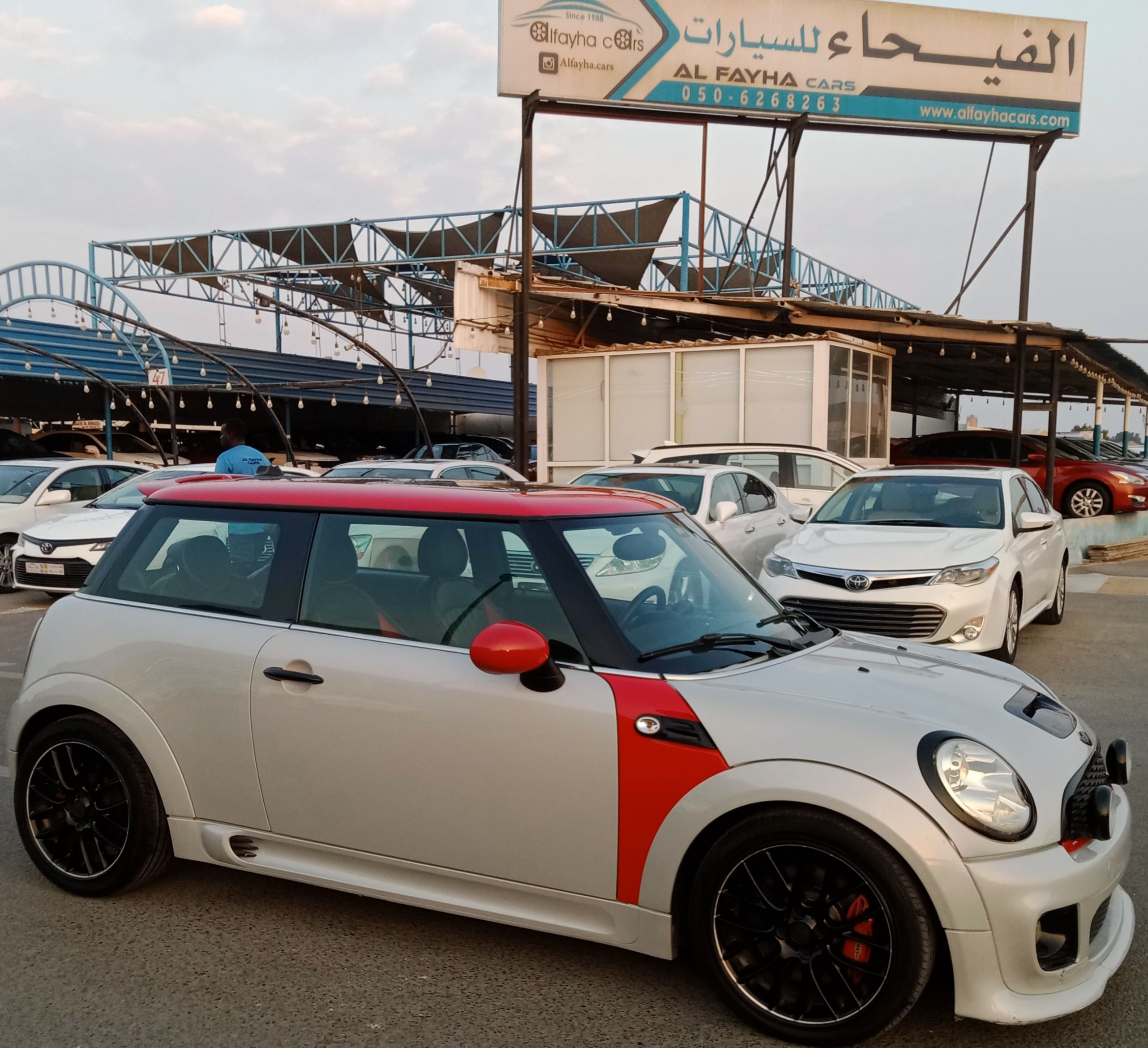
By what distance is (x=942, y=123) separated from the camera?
19.3 metres

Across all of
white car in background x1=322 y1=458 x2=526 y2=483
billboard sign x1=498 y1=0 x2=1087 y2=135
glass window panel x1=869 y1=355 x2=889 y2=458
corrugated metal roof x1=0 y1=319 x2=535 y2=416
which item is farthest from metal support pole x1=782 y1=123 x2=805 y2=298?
corrugated metal roof x1=0 y1=319 x2=535 y2=416

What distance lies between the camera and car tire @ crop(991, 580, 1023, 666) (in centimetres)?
766

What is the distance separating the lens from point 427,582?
352 centimetres

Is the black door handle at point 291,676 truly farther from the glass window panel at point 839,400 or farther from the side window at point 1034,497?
the glass window panel at point 839,400

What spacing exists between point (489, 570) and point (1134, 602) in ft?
36.8

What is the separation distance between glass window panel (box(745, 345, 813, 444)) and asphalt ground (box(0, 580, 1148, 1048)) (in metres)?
14.1

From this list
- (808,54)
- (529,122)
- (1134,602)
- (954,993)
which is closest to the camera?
(954,993)

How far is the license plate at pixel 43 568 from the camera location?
1170cm

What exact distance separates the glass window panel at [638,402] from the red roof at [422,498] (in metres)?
15.1

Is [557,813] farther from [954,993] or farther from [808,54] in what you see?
[808,54]

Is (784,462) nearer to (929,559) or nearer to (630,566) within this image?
(929,559)

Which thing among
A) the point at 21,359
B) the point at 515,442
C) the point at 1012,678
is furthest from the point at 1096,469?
the point at 21,359

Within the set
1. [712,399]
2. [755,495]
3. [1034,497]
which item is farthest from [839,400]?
[1034,497]

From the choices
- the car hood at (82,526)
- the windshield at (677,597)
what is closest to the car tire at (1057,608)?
the windshield at (677,597)
